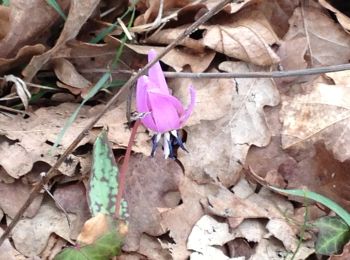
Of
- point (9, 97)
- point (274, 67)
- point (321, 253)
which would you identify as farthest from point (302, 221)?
point (9, 97)

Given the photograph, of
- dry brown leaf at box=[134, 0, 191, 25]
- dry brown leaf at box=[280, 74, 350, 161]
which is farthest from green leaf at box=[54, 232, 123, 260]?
dry brown leaf at box=[134, 0, 191, 25]

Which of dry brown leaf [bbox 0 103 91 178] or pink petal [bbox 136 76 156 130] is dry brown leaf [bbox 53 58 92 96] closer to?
dry brown leaf [bbox 0 103 91 178]

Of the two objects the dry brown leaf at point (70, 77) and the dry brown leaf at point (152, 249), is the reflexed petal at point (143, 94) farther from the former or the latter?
the dry brown leaf at point (70, 77)

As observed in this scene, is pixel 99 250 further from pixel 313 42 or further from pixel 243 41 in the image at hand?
pixel 313 42

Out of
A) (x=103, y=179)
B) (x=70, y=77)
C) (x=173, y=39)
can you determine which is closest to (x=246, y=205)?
(x=103, y=179)

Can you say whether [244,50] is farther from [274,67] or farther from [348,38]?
[348,38]

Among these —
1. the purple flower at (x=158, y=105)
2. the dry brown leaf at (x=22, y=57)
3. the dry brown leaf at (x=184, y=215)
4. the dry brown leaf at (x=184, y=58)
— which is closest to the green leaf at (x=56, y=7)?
the dry brown leaf at (x=22, y=57)
